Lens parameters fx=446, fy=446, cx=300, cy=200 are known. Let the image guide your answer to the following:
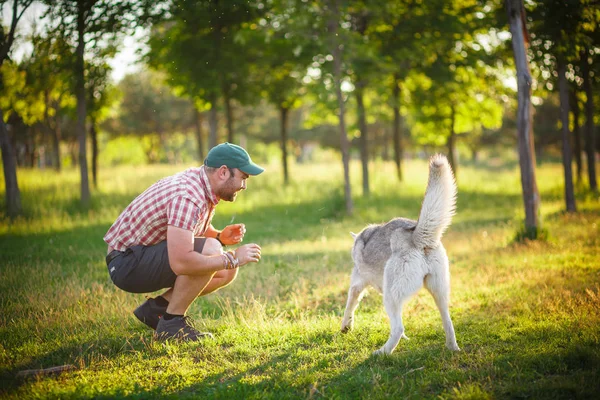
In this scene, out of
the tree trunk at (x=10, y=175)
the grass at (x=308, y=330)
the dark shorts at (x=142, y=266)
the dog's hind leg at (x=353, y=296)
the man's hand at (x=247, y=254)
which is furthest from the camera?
the tree trunk at (x=10, y=175)

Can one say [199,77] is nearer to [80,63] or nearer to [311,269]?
[80,63]

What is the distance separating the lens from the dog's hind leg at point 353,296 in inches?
177

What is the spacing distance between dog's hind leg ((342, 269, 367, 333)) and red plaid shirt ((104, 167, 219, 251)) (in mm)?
1617

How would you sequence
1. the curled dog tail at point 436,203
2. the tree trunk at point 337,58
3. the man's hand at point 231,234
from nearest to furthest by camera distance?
the curled dog tail at point 436,203 < the man's hand at point 231,234 < the tree trunk at point 337,58

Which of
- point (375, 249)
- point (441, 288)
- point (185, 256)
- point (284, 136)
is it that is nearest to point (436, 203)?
point (441, 288)

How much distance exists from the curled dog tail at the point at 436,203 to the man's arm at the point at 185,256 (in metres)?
1.80

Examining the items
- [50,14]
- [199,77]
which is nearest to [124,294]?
[50,14]

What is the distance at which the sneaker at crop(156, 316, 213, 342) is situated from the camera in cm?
429

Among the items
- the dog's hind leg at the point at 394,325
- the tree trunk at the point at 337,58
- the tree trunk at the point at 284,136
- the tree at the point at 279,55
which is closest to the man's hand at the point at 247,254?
the dog's hind leg at the point at 394,325

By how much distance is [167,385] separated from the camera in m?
3.43

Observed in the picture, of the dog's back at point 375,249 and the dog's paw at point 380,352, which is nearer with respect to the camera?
the dog's paw at point 380,352

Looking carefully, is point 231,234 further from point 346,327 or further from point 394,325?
point 394,325

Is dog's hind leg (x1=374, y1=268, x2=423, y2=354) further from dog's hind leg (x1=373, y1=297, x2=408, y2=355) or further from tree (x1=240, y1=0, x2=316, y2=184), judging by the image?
tree (x1=240, y1=0, x2=316, y2=184)

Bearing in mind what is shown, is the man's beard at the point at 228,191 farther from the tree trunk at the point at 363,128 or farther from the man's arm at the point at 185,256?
the tree trunk at the point at 363,128
